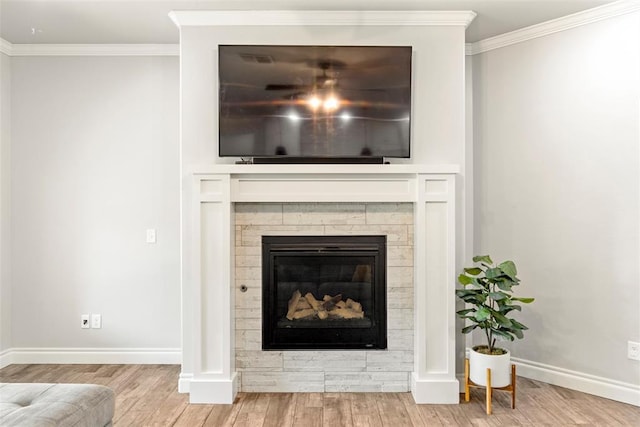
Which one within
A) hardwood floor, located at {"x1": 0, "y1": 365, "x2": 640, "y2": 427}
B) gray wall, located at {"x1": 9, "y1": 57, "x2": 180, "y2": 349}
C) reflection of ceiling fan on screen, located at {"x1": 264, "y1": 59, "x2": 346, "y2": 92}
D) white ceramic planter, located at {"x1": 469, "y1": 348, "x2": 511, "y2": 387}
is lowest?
hardwood floor, located at {"x1": 0, "y1": 365, "x2": 640, "y2": 427}

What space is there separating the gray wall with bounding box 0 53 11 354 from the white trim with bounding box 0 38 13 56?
3 cm

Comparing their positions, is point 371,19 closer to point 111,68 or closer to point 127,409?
point 111,68

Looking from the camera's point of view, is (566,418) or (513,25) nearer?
(566,418)

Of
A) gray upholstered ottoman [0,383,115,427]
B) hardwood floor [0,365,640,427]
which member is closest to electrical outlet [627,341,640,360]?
hardwood floor [0,365,640,427]

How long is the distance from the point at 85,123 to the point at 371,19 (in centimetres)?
240

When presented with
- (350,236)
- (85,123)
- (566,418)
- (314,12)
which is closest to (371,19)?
(314,12)

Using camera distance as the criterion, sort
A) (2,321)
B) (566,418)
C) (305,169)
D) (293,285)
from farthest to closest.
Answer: (2,321), (293,285), (305,169), (566,418)

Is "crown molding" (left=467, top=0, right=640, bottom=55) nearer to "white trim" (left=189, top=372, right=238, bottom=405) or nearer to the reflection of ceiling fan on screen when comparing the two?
the reflection of ceiling fan on screen

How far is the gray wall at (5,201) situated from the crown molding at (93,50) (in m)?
0.16

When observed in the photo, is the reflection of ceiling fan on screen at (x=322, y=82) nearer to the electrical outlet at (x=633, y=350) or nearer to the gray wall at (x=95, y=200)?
the gray wall at (x=95, y=200)

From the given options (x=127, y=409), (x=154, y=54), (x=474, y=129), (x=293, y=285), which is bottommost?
(x=127, y=409)

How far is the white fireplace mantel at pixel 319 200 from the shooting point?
3150 mm

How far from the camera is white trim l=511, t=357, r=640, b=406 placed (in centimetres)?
314

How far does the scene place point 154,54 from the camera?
3953 millimetres
